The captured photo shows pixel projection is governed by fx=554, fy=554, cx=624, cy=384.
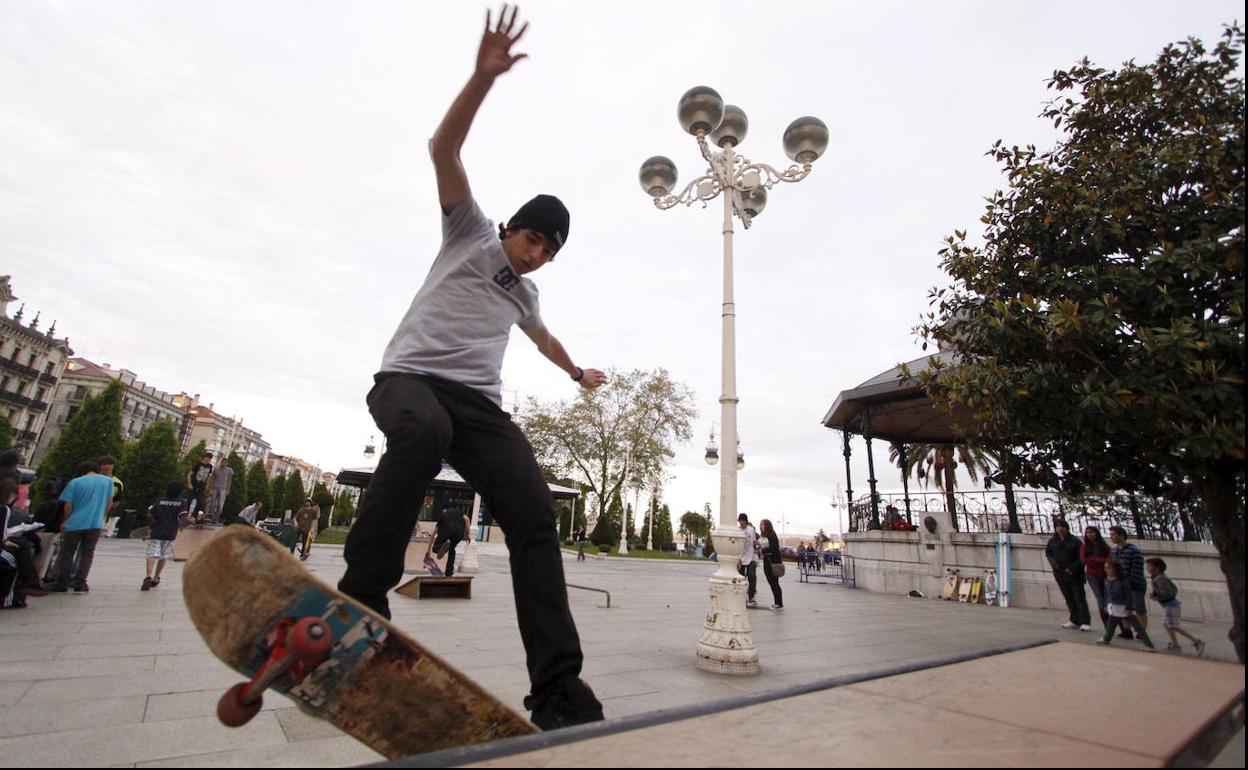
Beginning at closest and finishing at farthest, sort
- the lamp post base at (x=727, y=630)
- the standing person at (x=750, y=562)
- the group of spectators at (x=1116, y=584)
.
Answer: the lamp post base at (x=727, y=630) < the group of spectators at (x=1116, y=584) < the standing person at (x=750, y=562)

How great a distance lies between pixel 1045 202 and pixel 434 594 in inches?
350

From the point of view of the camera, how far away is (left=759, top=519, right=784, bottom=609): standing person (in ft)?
32.7

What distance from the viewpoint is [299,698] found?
4.61 ft

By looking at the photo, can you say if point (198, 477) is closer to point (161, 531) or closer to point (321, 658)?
point (161, 531)

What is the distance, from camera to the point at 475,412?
2088 mm

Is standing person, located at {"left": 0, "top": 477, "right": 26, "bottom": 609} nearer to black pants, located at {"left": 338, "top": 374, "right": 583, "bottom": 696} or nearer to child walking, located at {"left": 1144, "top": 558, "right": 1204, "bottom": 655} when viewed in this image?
black pants, located at {"left": 338, "top": 374, "right": 583, "bottom": 696}

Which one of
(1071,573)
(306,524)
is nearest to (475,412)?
(1071,573)

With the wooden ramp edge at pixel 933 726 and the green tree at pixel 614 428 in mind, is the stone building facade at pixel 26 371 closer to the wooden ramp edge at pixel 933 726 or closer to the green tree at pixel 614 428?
the green tree at pixel 614 428

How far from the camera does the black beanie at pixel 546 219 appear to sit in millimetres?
2355

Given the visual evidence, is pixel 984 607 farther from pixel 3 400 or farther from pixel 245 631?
pixel 3 400

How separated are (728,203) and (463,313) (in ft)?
16.1

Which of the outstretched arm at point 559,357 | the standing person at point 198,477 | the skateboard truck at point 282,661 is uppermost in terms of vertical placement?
the outstretched arm at point 559,357

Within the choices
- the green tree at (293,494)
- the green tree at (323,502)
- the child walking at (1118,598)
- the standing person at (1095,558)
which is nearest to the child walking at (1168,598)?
the child walking at (1118,598)

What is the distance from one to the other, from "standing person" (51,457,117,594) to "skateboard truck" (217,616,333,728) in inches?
308
